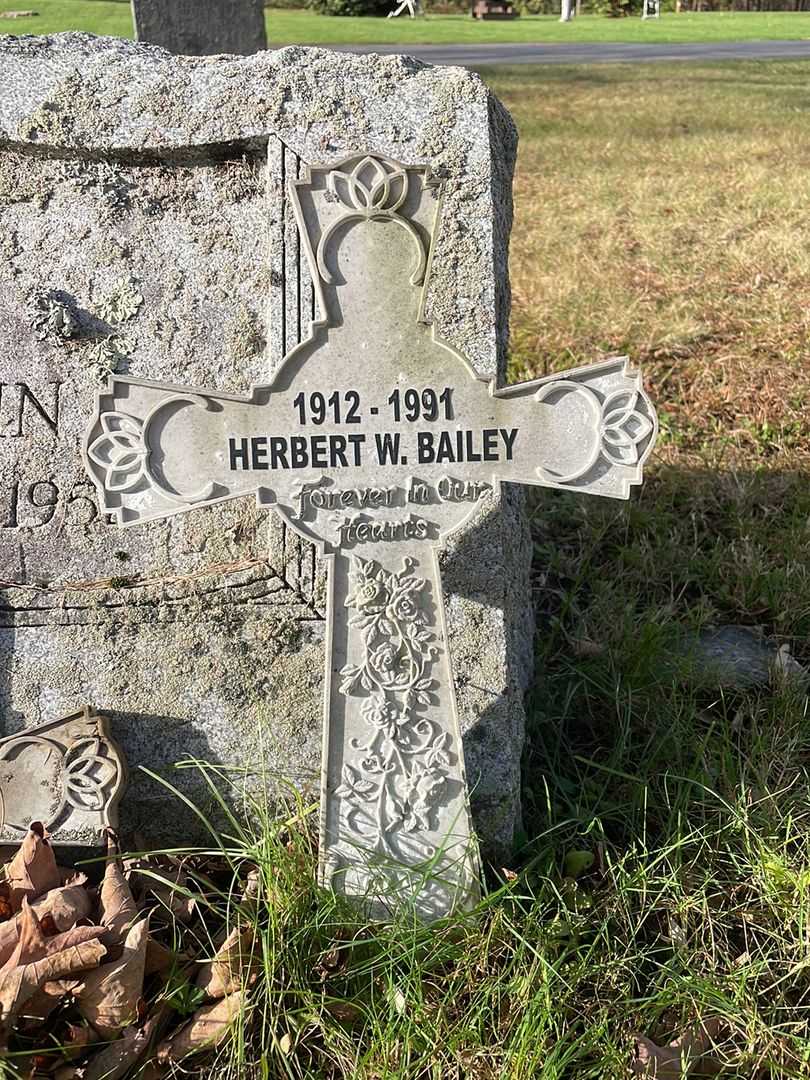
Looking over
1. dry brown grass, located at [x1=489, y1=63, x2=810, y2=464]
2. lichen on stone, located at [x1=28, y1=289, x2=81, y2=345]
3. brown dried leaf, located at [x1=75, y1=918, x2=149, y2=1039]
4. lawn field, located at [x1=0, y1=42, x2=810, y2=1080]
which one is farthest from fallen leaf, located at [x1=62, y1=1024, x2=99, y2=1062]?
dry brown grass, located at [x1=489, y1=63, x2=810, y2=464]

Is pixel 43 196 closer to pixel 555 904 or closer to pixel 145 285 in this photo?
pixel 145 285

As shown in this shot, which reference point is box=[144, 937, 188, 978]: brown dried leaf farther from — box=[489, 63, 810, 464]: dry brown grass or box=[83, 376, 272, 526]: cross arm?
box=[489, 63, 810, 464]: dry brown grass

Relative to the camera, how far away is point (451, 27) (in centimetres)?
1417

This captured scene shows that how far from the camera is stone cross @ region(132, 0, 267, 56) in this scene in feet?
11.6

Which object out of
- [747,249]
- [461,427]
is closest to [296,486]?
[461,427]

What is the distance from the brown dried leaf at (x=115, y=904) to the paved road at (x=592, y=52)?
644cm

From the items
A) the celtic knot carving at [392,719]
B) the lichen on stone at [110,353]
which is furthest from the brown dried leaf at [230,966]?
the lichen on stone at [110,353]

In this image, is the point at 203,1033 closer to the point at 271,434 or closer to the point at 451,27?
the point at 271,434

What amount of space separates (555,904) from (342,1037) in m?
0.48

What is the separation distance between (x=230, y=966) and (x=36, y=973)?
0.31 metres

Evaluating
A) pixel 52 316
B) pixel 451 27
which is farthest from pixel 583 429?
pixel 451 27

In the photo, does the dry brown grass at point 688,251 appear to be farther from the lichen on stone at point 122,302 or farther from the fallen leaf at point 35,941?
the fallen leaf at point 35,941

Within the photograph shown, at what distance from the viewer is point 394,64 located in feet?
5.92

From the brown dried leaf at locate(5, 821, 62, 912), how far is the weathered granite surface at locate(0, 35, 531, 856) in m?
0.23
